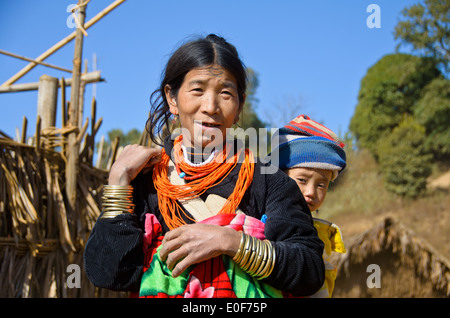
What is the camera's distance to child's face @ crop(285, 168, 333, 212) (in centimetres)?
215

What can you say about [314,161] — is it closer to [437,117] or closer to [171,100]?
[171,100]

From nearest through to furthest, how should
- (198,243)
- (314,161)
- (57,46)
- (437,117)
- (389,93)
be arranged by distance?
(198,243), (314,161), (57,46), (437,117), (389,93)

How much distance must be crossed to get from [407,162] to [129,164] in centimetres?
1967

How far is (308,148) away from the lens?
7.03 ft

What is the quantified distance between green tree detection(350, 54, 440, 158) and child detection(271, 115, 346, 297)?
873 inches

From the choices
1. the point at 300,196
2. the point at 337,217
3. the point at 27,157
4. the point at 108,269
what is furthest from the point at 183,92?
the point at 337,217

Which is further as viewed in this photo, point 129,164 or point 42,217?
point 42,217

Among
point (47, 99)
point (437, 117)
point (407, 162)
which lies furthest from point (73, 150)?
point (437, 117)

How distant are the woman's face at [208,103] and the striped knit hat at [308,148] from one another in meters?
0.43

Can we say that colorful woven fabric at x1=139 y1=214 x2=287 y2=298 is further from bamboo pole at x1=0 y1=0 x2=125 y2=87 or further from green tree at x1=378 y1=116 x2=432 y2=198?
green tree at x1=378 y1=116 x2=432 y2=198

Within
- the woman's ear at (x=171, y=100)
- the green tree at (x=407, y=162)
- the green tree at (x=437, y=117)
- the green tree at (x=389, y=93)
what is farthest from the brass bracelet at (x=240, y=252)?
the green tree at (x=389, y=93)

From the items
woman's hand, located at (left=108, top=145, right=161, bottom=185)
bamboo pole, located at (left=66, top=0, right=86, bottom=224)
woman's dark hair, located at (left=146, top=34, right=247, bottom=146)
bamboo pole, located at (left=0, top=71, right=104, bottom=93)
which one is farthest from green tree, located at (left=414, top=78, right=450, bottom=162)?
woman's hand, located at (left=108, top=145, right=161, bottom=185)

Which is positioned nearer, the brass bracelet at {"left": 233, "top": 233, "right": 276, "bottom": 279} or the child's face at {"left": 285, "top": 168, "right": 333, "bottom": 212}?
the brass bracelet at {"left": 233, "top": 233, "right": 276, "bottom": 279}

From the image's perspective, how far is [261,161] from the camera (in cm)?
180
